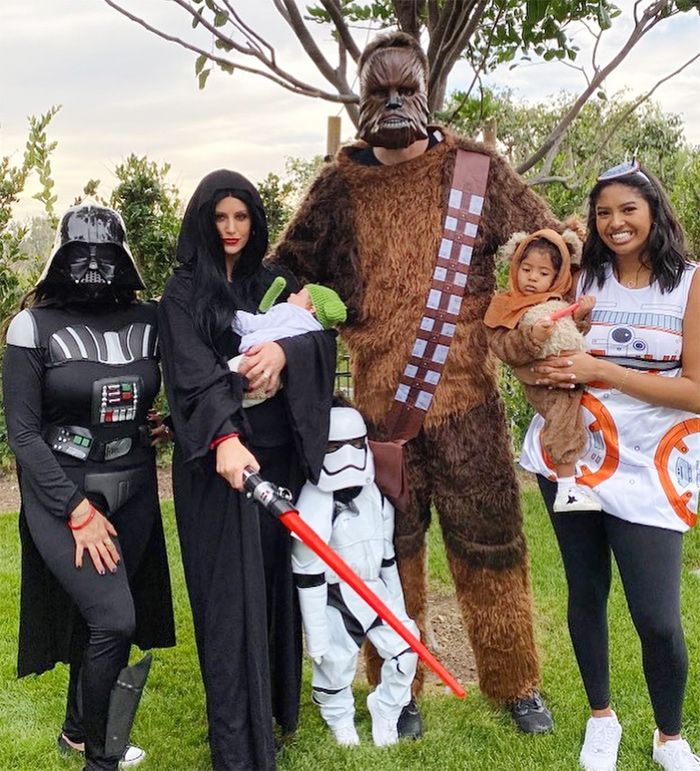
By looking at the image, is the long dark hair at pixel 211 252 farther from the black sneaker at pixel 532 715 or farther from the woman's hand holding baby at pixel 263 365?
the black sneaker at pixel 532 715

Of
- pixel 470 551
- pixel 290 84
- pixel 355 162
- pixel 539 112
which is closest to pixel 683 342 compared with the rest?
pixel 470 551

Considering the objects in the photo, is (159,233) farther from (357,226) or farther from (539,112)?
(539,112)

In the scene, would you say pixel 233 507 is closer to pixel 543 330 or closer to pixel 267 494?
pixel 267 494

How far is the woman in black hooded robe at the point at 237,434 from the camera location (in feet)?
8.09

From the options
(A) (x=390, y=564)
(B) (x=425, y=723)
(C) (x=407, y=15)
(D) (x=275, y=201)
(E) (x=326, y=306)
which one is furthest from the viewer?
(D) (x=275, y=201)

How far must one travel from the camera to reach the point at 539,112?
20938 mm

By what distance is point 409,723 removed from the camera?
2.88 metres

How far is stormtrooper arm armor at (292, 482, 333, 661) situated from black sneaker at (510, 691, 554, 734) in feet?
2.59

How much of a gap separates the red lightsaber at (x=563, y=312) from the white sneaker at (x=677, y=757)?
1391 mm

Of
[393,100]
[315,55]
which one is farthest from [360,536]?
[315,55]

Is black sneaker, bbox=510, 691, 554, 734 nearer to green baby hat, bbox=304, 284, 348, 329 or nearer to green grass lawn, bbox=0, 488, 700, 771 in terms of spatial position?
green grass lawn, bbox=0, 488, 700, 771

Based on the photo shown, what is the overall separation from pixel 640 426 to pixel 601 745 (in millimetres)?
1075

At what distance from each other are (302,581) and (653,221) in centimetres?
150

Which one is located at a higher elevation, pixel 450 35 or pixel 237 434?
pixel 450 35
